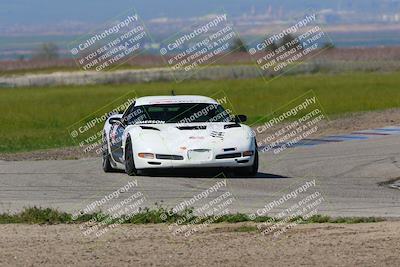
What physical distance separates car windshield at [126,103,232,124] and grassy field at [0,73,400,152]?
844 centimetres

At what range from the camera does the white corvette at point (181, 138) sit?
20.1m

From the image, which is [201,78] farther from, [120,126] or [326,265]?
[326,265]

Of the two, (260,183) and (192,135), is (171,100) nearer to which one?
(192,135)

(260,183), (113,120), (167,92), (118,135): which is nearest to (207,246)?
(260,183)

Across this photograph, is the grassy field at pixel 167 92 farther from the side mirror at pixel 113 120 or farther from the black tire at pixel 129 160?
the black tire at pixel 129 160

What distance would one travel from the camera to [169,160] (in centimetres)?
2014

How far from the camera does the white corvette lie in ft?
65.9

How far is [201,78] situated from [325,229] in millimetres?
60920

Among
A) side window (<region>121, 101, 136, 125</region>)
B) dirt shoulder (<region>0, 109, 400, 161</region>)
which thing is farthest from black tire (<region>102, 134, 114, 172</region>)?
dirt shoulder (<region>0, 109, 400, 161</region>)

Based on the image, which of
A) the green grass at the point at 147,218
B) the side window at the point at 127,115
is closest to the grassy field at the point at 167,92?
the side window at the point at 127,115

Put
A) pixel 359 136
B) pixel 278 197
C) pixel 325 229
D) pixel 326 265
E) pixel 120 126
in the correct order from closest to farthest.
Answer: pixel 326 265 < pixel 325 229 < pixel 278 197 < pixel 120 126 < pixel 359 136

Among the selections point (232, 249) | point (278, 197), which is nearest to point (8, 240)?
point (232, 249)

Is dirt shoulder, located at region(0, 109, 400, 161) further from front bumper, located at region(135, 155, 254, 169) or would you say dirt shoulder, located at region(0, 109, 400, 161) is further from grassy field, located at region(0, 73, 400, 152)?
front bumper, located at region(135, 155, 254, 169)

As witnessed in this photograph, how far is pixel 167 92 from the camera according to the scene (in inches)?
2400
